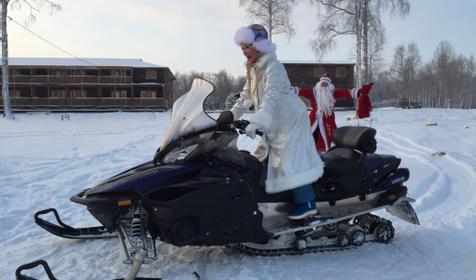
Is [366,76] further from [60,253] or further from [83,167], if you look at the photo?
[60,253]

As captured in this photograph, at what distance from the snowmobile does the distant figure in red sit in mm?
4130

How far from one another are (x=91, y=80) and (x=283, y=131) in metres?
44.6

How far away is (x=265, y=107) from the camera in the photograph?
3.68 m

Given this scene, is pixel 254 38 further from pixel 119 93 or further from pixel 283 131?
pixel 119 93

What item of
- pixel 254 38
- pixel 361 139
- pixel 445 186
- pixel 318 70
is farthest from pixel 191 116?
pixel 318 70

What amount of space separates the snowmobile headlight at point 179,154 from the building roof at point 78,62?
43.4 m

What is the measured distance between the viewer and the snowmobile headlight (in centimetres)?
347

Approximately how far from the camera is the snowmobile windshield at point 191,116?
11.5 feet

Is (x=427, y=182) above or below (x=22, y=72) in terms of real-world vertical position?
below

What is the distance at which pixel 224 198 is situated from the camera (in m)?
3.49

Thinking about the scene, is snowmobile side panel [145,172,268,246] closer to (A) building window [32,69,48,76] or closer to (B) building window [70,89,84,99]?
(B) building window [70,89,84,99]

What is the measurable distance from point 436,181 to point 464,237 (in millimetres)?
2866

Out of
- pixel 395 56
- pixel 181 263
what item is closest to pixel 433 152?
pixel 181 263

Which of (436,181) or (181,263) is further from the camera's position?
(436,181)
